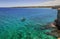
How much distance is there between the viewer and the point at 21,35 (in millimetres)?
1646

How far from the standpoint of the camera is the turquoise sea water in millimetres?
1643

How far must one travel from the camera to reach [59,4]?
1694mm

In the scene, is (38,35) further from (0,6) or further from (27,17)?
(0,6)

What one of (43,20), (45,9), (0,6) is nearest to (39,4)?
(45,9)

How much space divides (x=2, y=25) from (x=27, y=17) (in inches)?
12.4

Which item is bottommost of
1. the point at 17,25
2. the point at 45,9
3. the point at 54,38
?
the point at 54,38

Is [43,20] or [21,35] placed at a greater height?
[43,20]

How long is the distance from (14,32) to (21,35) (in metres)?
0.09

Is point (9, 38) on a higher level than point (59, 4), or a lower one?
lower

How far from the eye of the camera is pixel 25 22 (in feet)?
5.50

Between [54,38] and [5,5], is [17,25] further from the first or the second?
[54,38]

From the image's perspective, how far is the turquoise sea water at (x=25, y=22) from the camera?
1.64 m

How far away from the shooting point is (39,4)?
171 centimetres

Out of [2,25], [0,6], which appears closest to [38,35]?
[2,25]
